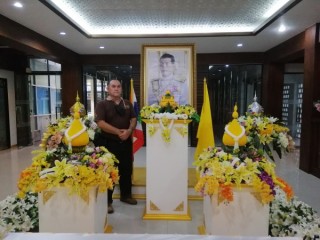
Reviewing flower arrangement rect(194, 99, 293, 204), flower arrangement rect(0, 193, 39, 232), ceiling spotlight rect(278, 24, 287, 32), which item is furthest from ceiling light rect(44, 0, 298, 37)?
flower arrangement rect(0, 193, 39, 232)

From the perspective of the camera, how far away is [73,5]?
3.88 m

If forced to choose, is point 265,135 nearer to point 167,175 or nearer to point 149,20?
point 167,175

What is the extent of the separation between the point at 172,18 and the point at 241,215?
137 inches

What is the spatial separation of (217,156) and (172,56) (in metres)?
1.91

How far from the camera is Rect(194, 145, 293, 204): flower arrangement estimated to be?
188cm

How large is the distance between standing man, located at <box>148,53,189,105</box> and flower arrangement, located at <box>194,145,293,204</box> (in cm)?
169

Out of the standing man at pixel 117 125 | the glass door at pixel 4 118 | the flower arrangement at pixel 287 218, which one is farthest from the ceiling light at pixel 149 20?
the glass door at pixel 4 118

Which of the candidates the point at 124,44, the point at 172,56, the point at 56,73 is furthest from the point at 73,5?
the point at 56,73

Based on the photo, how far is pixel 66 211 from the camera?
199cm

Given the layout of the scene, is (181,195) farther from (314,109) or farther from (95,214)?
(314,109)

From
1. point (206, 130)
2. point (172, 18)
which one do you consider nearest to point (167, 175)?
point (206, 130)

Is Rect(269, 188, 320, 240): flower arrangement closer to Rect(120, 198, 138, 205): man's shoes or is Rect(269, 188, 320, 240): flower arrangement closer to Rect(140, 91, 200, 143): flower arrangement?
Rect(140, 91, 200, 143): flower arrangement

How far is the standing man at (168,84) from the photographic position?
3676 mm

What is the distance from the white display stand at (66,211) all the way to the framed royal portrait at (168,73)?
1.95 m
